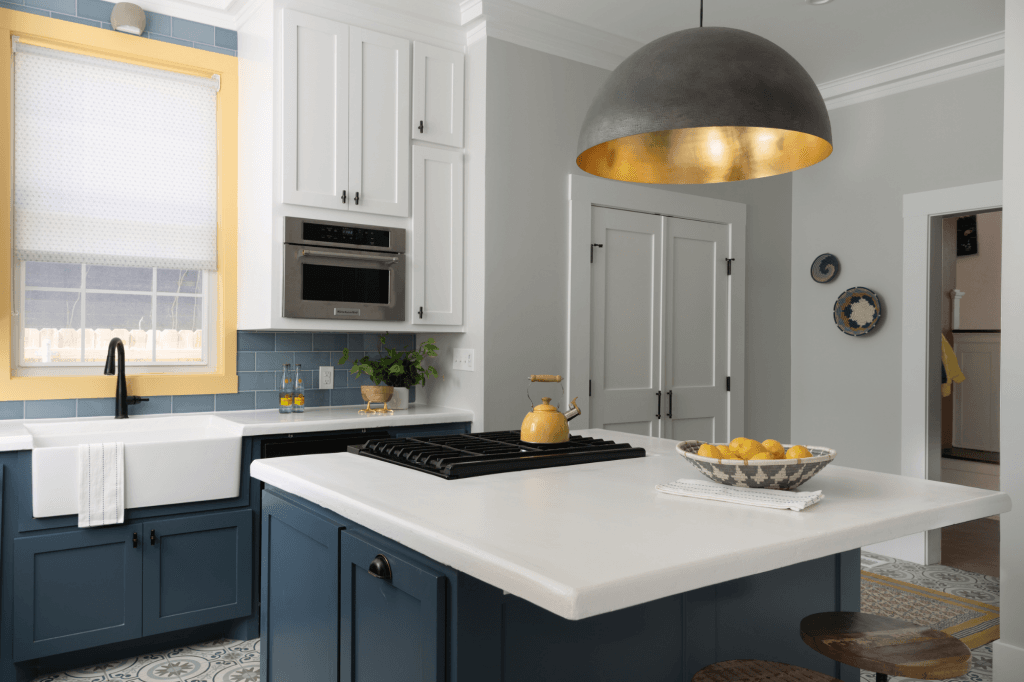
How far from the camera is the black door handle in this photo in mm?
1511

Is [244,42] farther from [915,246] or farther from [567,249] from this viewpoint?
[915,246]

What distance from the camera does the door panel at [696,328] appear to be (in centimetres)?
445

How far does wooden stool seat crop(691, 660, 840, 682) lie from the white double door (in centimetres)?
248

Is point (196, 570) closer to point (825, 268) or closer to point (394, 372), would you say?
point (394, 372)

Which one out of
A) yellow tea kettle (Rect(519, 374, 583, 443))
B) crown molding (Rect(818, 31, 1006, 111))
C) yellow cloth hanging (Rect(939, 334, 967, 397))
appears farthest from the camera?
yellow cloth hanging (Rect(939, 334, 967, 397))

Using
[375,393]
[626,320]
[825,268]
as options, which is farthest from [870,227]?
[375,393]

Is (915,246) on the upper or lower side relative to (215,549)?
upper

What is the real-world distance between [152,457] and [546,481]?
174 centimetres

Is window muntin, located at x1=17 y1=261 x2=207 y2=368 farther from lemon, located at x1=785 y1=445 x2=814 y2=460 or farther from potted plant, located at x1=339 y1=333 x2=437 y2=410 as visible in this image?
lemon, located at x1=785 y1=445 x2=814 y2=460

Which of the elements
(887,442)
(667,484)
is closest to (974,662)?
(887,442)

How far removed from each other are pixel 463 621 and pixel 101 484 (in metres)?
2.02

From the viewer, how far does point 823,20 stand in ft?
12.3

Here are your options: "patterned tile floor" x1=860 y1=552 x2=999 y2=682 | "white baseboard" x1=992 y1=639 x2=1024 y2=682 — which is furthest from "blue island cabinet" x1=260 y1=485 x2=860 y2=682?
"patterned tile floor" x1=860 y1=552 x2=999 y2=682

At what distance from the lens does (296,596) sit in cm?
198
